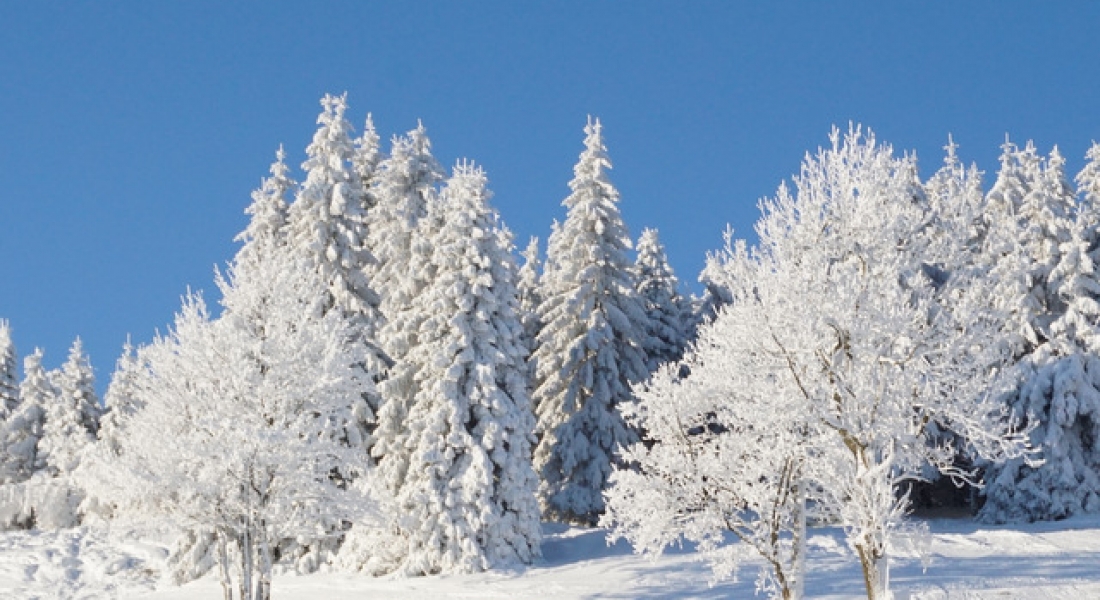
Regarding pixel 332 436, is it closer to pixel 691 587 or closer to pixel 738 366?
pixel 691 587

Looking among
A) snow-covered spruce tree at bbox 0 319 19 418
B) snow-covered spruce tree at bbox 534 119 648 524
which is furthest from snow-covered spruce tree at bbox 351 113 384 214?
snow-covered spruce tree at bbox 0 319 19 418

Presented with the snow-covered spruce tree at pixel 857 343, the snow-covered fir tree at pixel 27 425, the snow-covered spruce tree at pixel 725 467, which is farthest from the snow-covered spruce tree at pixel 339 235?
the snow-covered fir tree at pixel 27 425

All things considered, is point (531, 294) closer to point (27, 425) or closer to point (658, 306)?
point (658, 306)

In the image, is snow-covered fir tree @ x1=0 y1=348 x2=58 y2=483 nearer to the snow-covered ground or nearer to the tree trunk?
the snow-covered ground

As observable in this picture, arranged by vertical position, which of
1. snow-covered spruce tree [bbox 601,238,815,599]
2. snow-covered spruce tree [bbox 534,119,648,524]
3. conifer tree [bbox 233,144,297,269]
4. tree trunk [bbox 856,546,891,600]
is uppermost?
conifer tree [bbox 233,144,297,269]

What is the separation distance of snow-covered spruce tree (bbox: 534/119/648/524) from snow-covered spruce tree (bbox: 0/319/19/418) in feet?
126

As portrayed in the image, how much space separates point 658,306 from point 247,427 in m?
28.5

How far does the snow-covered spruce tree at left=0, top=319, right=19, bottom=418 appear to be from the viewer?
6397 cm

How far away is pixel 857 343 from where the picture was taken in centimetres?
1720

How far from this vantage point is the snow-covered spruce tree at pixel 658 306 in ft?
152

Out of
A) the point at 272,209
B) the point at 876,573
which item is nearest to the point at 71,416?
the point at 272,209

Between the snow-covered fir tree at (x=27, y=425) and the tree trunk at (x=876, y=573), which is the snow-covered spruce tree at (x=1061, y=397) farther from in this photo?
the snow-covered fir tree at (x=27, y=425)

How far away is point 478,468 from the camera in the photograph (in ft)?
104

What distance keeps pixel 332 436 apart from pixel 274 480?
12712mm
